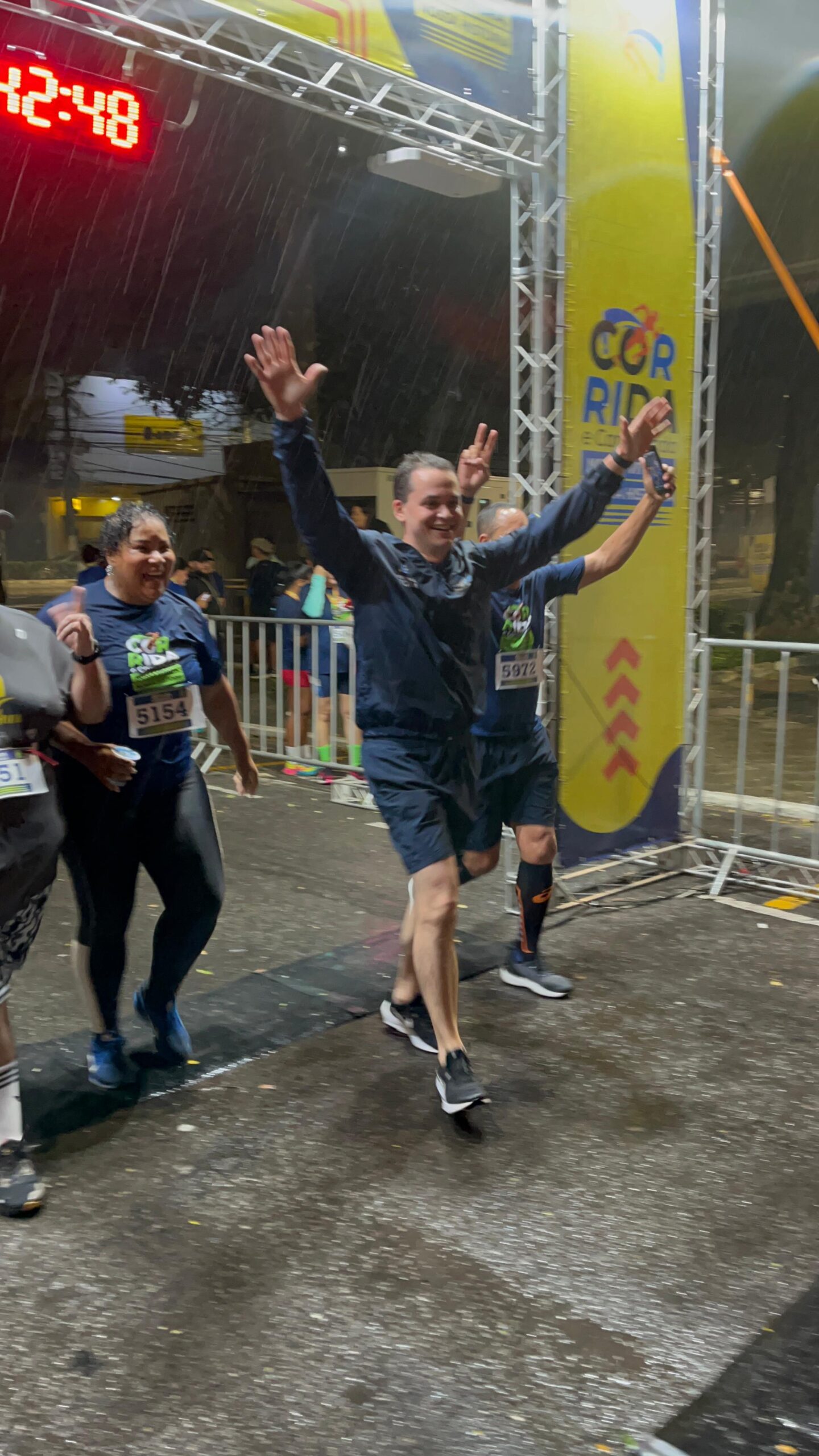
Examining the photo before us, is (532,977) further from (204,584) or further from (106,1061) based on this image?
(204,584)

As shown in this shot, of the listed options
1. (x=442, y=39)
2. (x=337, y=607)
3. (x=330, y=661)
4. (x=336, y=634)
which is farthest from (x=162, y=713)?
(x=337, y=607)

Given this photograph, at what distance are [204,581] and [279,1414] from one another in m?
10.1

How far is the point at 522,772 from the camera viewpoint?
4688 mm

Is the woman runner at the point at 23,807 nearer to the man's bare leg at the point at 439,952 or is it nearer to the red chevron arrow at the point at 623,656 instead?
the man's bare leg at the point at 439,952

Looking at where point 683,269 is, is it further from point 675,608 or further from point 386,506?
point 386,506

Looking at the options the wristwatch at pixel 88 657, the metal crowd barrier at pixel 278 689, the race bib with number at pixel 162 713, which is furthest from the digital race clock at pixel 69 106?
the wristwatch at pixel 88 657

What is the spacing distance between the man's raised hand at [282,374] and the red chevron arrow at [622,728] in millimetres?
3181

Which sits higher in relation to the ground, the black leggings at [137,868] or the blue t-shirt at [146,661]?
the blue t-shirt at [146,661]

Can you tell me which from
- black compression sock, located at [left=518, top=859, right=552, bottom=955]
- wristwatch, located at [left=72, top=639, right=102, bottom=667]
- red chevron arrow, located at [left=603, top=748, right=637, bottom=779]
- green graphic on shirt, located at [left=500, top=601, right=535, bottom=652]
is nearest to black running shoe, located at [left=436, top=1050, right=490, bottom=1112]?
black compression sock, located at [left=518, top=859, right=552, bottom=955]

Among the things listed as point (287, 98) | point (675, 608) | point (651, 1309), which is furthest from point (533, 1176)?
point (287, 98)

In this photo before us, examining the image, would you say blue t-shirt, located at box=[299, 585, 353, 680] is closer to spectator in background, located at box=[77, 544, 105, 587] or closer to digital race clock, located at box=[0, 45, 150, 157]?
digital race clock, located at box=[0, 45, 150, 157]

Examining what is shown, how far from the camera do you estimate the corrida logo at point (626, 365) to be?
18.5 feet

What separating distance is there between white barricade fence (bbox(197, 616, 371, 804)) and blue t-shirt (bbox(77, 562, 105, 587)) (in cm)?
464

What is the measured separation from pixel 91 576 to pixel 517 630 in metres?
1.80
